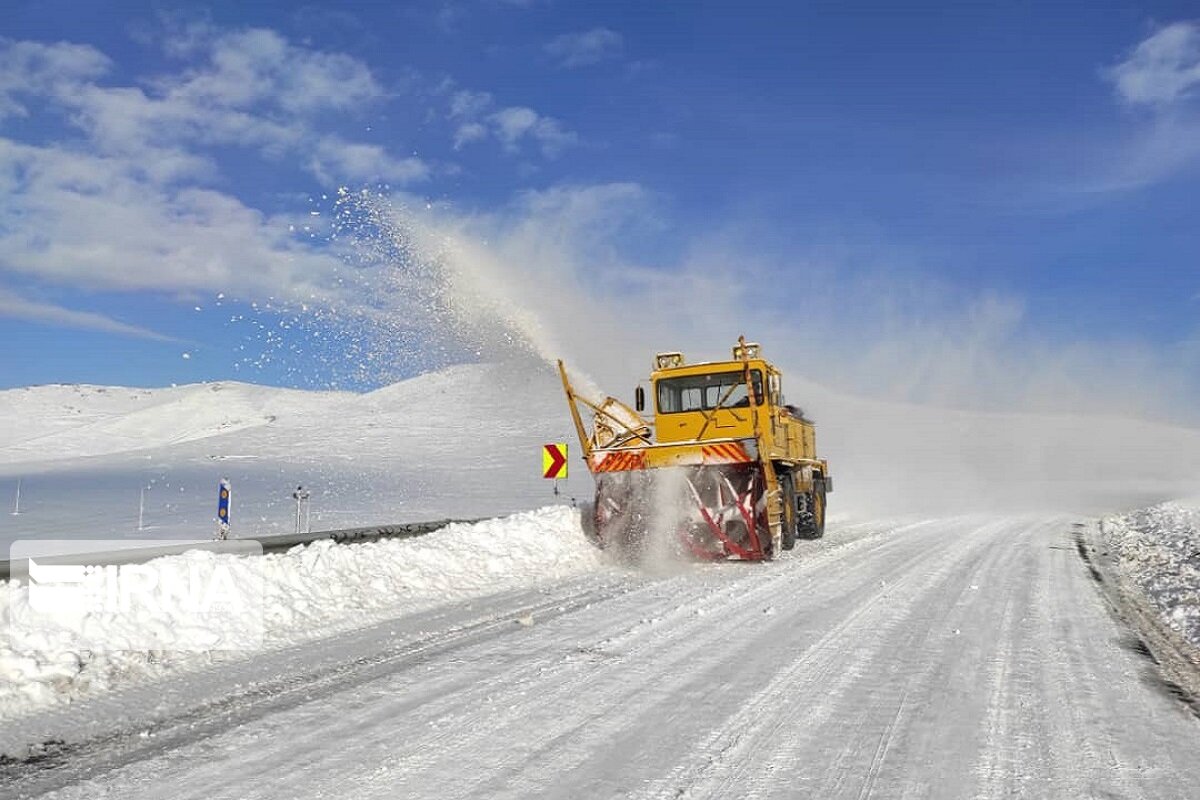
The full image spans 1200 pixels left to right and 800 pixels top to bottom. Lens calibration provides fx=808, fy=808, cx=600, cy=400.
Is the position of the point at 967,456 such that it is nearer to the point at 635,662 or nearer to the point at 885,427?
the point at 885,427

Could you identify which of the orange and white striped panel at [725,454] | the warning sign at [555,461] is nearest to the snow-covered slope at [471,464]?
the warning sign at [555,461]

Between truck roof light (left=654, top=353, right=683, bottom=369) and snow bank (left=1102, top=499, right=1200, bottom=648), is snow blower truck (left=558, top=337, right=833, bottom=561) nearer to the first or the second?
truck roof light (left=654, top=353, right=683, bottom=369)

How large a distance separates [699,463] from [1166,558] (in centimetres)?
769

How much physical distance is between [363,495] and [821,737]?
24.9 meters

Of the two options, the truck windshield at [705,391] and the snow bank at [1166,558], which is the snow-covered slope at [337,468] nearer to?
the truck windshield at [705,391]

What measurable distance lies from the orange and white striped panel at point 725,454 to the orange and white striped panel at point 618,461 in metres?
1.04

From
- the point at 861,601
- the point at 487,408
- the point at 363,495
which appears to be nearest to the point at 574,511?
the point at 861,601

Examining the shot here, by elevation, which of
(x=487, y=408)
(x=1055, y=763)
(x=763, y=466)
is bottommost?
(x=1055, y=763)

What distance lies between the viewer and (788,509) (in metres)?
15.1

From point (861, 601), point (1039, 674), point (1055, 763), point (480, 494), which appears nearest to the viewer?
point (1055, 763)

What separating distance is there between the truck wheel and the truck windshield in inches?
68.2

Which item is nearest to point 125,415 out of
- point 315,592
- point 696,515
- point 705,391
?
point 705,391

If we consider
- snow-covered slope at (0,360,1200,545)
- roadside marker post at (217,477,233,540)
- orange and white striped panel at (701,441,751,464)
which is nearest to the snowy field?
orange and white striped panel at (701,441,751,464)

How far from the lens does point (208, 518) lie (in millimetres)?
20172
